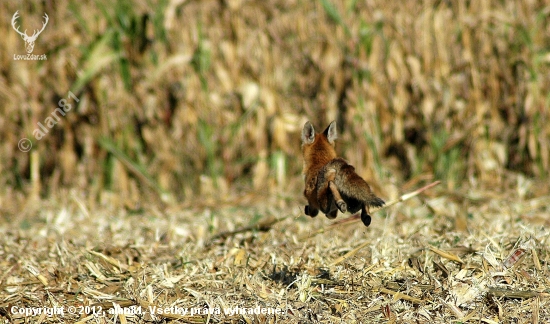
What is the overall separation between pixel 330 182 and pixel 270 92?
3929 millimetres

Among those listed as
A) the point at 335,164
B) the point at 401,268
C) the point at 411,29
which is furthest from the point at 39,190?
the point at 335,164

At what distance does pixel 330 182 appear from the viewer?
244cm

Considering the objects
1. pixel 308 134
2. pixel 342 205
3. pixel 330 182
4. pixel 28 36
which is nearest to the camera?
pixel 342 205

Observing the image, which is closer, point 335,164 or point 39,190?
point 335,164

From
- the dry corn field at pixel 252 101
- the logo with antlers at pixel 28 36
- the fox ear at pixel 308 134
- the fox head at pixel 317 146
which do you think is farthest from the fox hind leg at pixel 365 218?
the logo with antlers at pixel 28 36

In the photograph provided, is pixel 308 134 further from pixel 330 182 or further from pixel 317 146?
pixel 330 182

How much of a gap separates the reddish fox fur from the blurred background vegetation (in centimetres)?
338

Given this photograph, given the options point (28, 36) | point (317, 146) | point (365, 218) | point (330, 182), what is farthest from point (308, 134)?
point (28, 36)

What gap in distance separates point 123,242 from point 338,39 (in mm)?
2964

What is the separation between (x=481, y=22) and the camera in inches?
242

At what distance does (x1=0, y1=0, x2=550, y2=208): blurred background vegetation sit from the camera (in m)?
6.15

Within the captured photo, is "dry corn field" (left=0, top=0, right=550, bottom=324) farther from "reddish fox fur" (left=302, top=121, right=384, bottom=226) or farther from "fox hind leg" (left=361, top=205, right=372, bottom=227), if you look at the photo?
"fox hind leg" (left=361, top=205, right=372, bottom=227)

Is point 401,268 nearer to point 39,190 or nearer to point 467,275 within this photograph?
point 467,275

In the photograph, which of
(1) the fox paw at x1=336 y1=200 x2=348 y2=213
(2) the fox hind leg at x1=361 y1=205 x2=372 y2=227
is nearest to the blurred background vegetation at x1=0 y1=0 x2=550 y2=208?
(2) the fox hind leg at x1=361 y1=205 x2=372 y2=227
